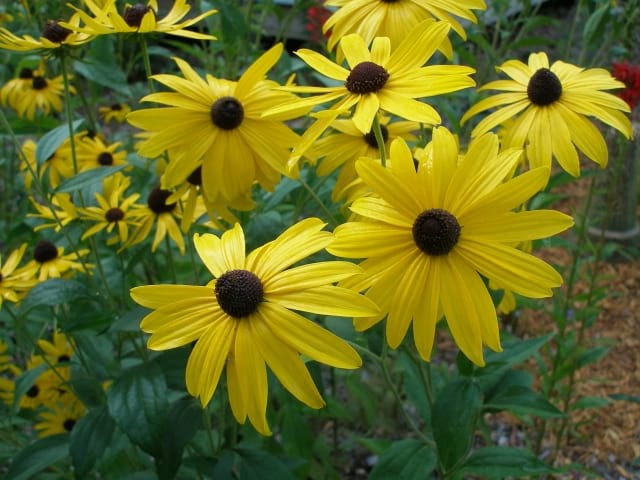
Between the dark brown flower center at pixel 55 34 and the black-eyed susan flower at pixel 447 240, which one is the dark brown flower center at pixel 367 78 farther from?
the dark brown flower center at pixel 55 34

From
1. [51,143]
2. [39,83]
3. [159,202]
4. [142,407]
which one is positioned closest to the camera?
[142,407]

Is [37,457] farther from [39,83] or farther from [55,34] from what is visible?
[39,83]

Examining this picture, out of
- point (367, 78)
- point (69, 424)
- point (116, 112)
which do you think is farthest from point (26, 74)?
point (367, 78)

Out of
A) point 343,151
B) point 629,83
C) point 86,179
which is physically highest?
point 629,83

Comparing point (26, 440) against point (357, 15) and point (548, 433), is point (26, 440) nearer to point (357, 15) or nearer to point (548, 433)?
point (357, 15)

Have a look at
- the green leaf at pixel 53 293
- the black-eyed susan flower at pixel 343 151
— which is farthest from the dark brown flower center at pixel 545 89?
the green leaf at pixel 53 293

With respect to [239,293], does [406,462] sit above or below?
below

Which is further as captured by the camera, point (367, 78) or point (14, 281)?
point (14, 281)
